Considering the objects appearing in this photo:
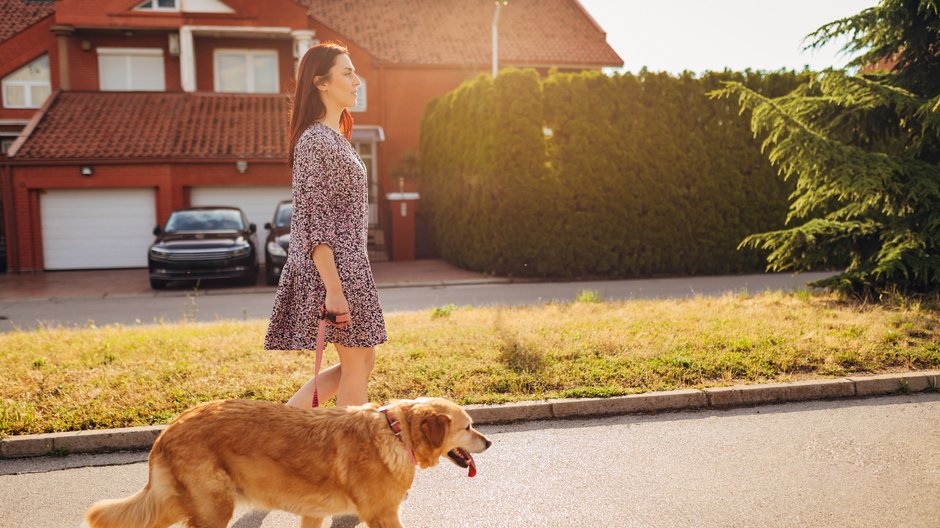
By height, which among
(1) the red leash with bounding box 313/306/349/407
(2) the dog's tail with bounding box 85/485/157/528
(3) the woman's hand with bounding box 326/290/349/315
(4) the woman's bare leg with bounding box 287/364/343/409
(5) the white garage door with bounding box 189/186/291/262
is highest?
(5) the white garage door with bounding box 189/186/291/262

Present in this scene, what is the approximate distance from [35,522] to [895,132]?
403 inches

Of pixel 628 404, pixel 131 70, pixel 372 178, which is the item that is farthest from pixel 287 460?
pixel 131 70

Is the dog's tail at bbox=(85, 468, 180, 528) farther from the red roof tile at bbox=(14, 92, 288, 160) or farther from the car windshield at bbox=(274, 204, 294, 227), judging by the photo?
the red roof tile at bbox=(14, 92, 288, 160)

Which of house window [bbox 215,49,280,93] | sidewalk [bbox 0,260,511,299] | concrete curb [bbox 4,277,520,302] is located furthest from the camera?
house window [bbox 215,49,280,93]

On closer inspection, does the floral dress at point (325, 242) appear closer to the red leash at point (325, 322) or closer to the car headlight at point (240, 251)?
the red leash at point (325, 322)

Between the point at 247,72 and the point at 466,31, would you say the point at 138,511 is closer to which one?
the point at 247,72

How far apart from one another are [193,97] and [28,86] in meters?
5.94

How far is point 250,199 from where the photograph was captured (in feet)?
68.2

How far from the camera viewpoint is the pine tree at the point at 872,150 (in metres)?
8.57

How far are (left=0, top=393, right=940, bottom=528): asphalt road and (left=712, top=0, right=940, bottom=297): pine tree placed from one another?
13.3 feet

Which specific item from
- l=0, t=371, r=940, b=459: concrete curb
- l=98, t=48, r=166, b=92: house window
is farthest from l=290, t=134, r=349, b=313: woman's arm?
l=98, t=48, r=166, b=92: house window

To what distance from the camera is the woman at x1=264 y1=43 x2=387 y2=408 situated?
3.54 metres

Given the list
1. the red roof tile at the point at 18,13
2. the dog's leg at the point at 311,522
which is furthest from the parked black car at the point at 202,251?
the red roof tile at the point at 18,13

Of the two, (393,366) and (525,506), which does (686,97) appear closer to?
(393,366)
